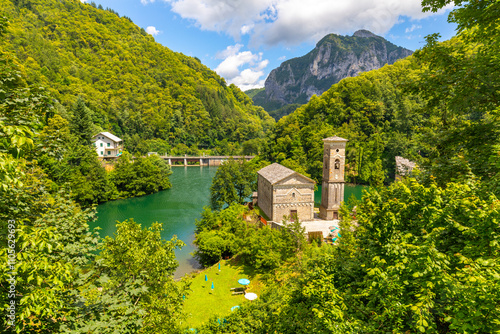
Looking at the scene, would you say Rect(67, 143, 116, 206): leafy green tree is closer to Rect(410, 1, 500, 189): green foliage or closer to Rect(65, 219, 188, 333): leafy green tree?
Rect(65, 219, 188, 333): leafy green tree

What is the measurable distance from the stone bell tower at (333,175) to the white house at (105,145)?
49647 millimetres

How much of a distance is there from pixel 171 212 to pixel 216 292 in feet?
76.3

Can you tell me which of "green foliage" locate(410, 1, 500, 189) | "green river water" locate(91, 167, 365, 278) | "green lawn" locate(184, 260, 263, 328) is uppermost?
"green foliage" locate(410, 1, 500, 189)

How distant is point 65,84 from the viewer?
8538 centimetres

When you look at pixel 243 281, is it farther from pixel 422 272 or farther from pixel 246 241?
pixel 422 272

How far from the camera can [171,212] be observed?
39.6 metres

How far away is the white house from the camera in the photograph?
5822cm

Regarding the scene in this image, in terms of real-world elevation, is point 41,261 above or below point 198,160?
above

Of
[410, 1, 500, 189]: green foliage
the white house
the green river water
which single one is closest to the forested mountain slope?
the white house

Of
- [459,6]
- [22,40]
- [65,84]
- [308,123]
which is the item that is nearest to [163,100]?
[65,84]

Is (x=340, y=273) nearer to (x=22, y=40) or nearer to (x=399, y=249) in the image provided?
(x=399, y=249)

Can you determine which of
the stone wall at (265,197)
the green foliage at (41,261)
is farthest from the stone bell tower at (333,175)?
the green foliage at (41,261)

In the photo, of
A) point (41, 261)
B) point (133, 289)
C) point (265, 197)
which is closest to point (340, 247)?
point (133, 289)

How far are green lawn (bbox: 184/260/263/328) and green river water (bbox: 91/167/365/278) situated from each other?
385 cm
